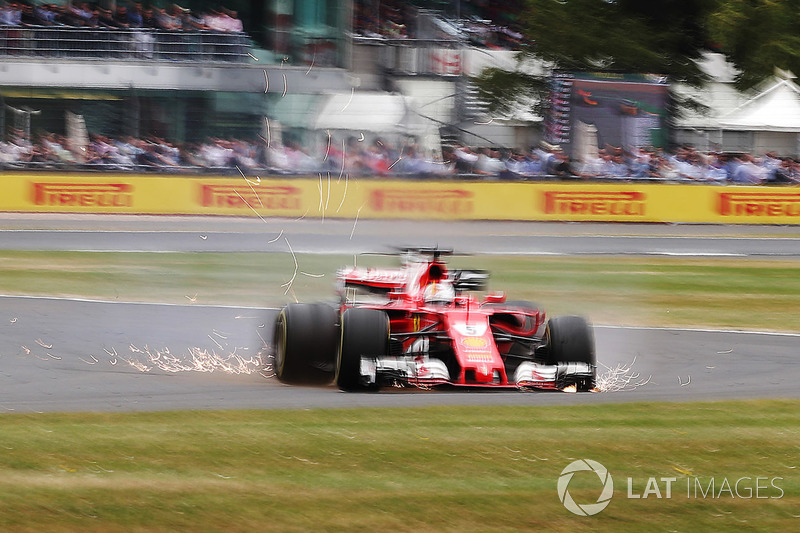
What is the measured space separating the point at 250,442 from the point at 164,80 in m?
26.5

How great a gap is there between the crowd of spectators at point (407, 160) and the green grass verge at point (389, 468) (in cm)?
1927

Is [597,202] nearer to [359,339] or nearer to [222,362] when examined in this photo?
[222,362]

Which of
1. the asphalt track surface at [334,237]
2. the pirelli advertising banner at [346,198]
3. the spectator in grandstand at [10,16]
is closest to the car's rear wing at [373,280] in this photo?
the asphalt track surface at [334,237]

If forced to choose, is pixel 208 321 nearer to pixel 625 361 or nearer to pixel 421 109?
pixel 625 361

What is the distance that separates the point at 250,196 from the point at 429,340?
18.4 m

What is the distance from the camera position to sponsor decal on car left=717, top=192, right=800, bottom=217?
28297 millimetres

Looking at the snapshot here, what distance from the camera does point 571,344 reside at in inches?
386

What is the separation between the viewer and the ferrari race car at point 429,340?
30.7 ft

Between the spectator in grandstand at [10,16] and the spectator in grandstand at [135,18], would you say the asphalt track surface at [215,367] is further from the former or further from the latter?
the spectator in grandstand at [10,16]

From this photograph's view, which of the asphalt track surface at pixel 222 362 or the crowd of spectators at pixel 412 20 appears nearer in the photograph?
the asphalt track surface at pixel 222 362

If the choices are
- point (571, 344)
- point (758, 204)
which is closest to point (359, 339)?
point (571, 344)

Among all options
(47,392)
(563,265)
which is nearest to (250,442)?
(47,392)

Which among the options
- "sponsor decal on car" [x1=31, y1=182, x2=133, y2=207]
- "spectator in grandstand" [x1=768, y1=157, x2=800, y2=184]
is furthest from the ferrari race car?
"spectator in grandstand" [x1=768, y1=157, x2=800, y2=184]

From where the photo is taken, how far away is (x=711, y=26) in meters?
36.8
